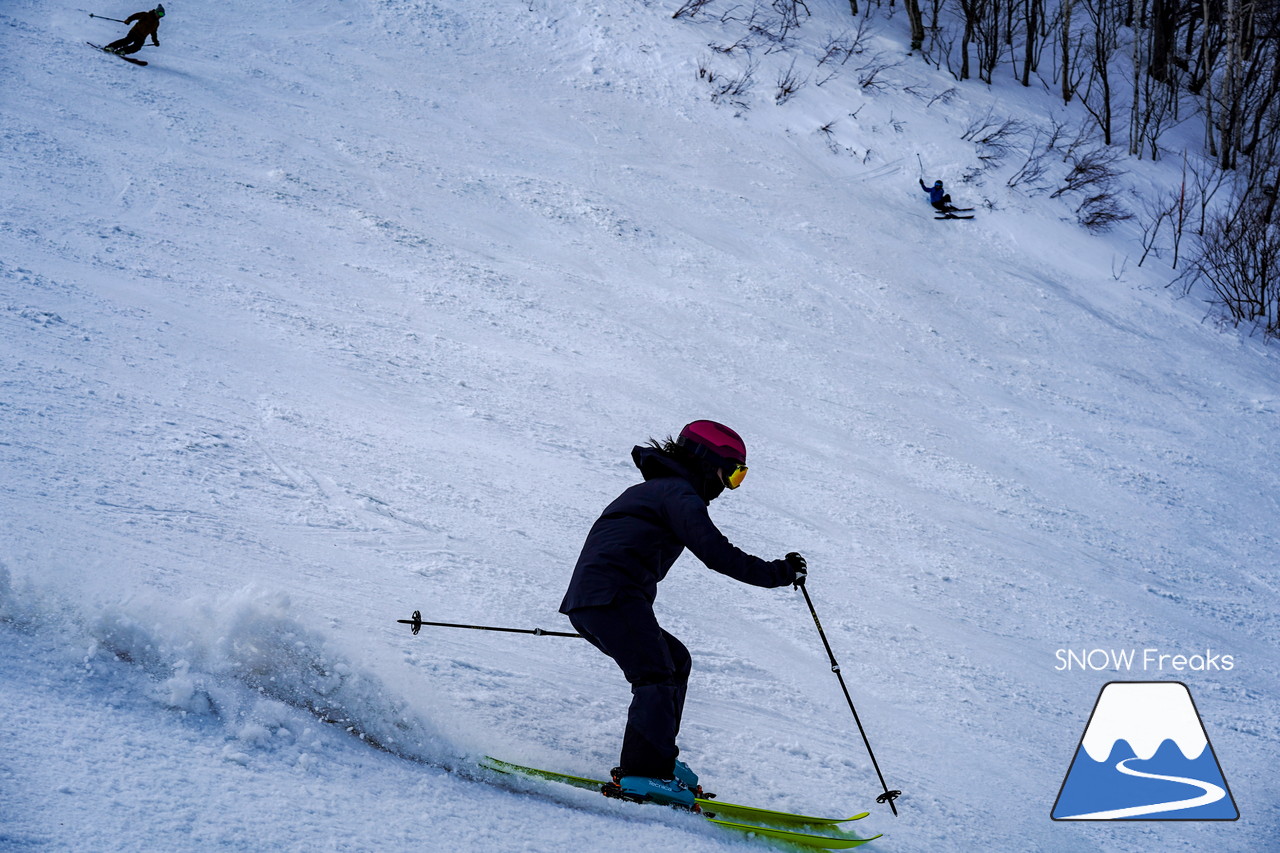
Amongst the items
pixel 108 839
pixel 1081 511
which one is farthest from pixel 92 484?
pixel 1081 511

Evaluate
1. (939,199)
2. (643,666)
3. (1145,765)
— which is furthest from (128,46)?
(1145,765)

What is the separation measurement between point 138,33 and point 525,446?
1010cm

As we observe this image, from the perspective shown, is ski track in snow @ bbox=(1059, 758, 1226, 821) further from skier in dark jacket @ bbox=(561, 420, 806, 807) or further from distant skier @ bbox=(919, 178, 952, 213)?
distant skier @ bbox=(919, 178, 952, 213)

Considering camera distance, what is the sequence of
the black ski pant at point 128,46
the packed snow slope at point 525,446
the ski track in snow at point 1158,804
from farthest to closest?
the black ski pant at point 128,46 < the ski track in snow at point 1158,804 < the packed snow slope at point 525,446

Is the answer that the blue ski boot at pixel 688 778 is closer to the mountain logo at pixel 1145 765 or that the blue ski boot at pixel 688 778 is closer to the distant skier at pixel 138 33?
the mountain logo at pixel 1145 765

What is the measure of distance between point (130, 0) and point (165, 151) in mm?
5995

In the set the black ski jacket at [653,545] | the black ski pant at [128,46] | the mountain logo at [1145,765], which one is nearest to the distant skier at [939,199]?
the mountain logo at [1145,765]

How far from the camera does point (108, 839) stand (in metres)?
2.38

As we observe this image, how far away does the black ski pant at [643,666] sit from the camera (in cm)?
325

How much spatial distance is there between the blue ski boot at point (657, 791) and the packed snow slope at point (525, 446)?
9cm

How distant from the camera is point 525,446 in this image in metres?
6.69

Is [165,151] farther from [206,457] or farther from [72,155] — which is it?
[206,457]

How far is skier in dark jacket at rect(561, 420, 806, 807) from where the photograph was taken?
3.22 m

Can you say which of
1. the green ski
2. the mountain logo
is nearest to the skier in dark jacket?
the green ski
